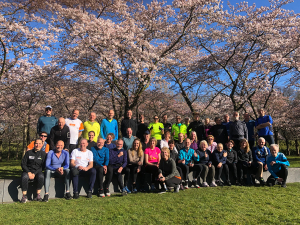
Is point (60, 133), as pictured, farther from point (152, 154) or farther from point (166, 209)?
point (166, 209)

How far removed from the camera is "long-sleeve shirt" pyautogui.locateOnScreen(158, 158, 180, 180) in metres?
5.52

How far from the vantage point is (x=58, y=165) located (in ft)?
16.5

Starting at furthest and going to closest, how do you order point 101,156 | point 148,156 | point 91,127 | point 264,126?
point 264,126, point 91,127, point 148,156, point 101,156

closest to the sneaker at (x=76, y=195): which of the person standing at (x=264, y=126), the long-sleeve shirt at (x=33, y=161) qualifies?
the long-sleeve shirt at (x=33, y=161)

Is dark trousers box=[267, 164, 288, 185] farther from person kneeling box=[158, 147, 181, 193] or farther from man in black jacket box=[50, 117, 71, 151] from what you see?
man in black jacket box=[50, 117, 71, 151]

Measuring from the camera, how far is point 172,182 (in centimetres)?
537

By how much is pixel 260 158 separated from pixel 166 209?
3.98m

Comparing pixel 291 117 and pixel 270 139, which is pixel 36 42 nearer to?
pixel 270 139

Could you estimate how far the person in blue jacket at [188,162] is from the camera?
19.6 ft

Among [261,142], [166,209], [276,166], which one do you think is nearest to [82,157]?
[166,209]

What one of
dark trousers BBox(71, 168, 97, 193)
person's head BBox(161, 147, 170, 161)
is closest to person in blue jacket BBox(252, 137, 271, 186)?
person's head BBox(161, 147, 170, 161)

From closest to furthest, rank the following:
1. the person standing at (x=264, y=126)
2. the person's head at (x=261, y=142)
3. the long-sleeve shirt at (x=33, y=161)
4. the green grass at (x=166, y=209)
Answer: the green grass at (x=166, y=209) → the long-sleeve shirt at (x=33, y=161) → the person's head at (x=261, y=142) → the person standing at (x=264, y=126)

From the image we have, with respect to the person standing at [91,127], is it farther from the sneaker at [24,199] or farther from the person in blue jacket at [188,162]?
the person in blue jacket at [188,162]

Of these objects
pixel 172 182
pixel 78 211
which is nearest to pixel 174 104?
pixel 172 182
